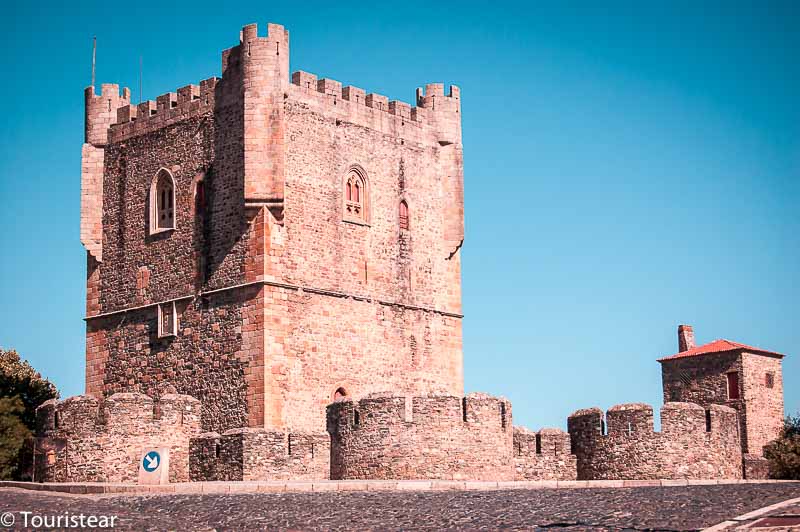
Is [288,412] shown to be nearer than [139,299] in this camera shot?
Yes

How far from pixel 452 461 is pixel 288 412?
6847 millimetres

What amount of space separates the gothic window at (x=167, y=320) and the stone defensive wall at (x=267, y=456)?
7524mm

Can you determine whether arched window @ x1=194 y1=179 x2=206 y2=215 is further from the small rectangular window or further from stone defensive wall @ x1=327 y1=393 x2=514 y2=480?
the small rectangular window

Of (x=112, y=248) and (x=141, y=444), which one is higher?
(x=112, y=248)

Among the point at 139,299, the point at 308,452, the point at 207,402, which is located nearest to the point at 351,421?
the point at 308,452

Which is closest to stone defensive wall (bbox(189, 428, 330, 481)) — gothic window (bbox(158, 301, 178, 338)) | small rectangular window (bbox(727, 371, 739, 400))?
gothic window (bbox(158, 301, 178, 338))

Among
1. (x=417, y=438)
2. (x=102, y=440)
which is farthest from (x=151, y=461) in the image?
(x=417, y=438)

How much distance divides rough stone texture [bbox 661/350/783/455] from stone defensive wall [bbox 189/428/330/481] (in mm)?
16133

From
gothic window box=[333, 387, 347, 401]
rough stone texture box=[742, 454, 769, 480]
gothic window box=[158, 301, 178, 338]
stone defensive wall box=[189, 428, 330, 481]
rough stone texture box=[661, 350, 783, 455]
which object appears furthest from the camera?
rough stone texture box=[661, 350, 783, 455]

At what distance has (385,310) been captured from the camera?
38.8 meters

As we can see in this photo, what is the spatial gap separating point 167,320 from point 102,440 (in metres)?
7.04

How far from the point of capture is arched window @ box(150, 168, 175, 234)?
39250 mm

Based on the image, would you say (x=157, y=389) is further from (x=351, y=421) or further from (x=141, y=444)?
(x=351, y=421)

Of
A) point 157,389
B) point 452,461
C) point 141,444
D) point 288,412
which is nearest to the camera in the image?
point 452,461
